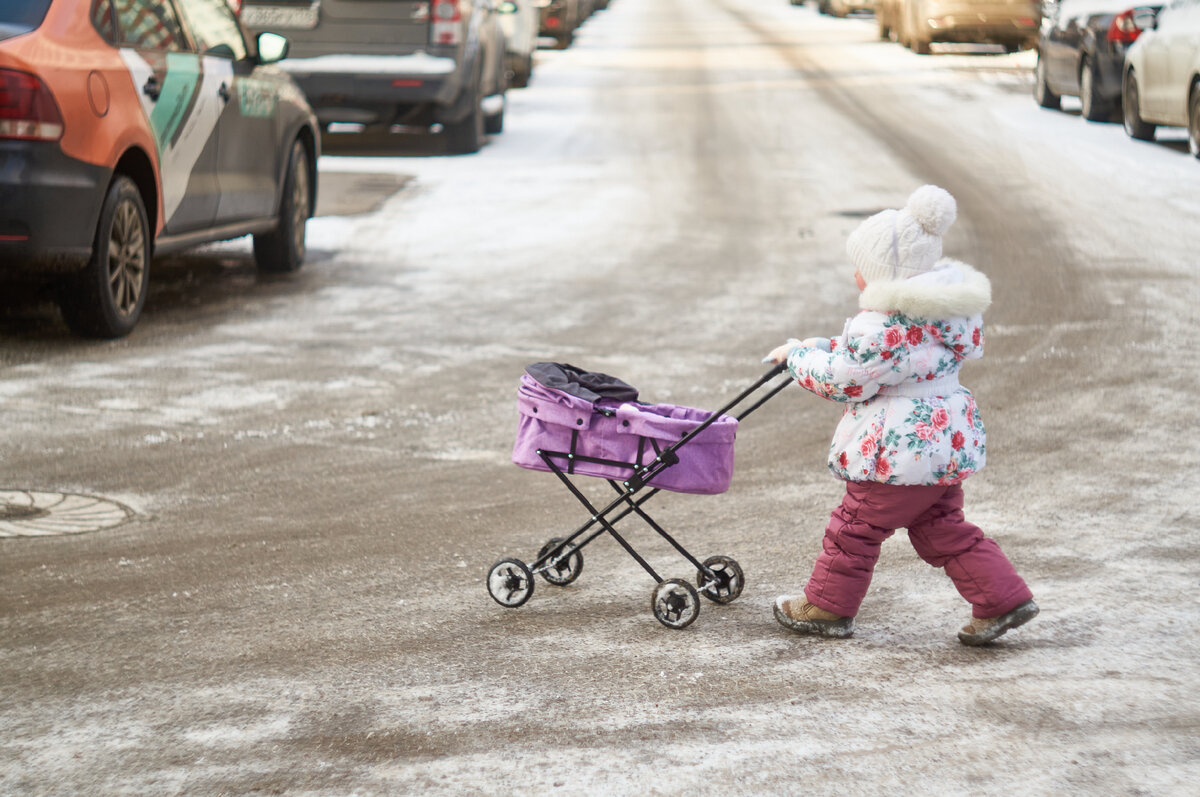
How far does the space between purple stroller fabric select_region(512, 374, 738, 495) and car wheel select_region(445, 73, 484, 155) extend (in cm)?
1168

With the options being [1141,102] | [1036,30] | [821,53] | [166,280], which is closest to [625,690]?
[166,280]

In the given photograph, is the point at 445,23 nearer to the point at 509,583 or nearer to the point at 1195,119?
the point at 1195,119

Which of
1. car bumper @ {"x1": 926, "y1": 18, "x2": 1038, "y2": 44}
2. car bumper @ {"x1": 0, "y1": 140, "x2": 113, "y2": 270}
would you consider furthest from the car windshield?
car bumper @ {"x1": 926, "y1": 18, "x2": 1038, "y2": 44}

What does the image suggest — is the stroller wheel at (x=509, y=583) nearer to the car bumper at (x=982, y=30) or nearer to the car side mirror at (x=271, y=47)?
the car side mirror at (x=271, y=47)

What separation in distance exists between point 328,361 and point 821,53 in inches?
863

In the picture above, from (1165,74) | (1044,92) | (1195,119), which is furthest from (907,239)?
(1044,92)

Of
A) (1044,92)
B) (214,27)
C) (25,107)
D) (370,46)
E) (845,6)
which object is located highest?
(214,27)

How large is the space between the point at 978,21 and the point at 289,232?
57.4 feet

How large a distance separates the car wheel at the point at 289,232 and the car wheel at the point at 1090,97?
405 inches

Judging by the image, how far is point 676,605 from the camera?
4199 millimetres

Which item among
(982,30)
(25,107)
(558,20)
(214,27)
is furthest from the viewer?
(558,20)

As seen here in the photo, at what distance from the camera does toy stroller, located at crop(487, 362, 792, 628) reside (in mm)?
4207

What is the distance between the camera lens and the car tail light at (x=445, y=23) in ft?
47.8

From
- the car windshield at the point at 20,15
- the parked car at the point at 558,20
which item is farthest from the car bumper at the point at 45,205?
the parked car at the point at 558,20
